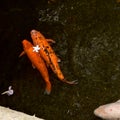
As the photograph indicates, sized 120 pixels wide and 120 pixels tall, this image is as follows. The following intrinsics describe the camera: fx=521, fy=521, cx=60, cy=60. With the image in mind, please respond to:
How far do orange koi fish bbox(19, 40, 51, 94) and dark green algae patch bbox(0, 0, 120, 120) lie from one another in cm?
7

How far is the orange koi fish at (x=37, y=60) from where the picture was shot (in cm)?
566

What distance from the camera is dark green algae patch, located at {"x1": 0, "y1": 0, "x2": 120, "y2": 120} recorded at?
5.54 metres

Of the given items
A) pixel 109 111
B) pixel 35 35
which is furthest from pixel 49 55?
pixel 109 111

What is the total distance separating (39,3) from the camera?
6.23 metres

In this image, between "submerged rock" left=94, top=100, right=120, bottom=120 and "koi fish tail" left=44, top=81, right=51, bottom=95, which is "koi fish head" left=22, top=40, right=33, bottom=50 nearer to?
"koi fish tail" left=44, top=81, right=51, bottom=95

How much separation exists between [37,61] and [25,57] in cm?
25

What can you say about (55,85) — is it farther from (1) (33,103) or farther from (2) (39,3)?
(2) (39,3)

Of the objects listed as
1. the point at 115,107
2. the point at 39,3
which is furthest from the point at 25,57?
the point at 115,107

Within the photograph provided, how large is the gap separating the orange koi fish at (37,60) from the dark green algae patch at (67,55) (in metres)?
0.07

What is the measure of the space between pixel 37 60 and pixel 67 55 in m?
0.35

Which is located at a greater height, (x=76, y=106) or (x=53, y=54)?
(x=53, y=54)

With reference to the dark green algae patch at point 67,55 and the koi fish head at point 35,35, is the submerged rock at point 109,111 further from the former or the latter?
the koi fish head at point 35,35

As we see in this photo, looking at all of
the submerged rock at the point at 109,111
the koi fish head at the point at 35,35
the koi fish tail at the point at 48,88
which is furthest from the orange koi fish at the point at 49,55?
the submerged rock at the point at 109,111

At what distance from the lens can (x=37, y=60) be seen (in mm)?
5695
